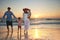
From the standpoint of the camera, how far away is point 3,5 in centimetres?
1138

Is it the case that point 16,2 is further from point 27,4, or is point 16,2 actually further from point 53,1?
point 53,1

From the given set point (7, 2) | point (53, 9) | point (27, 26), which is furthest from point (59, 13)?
point (27, 26)

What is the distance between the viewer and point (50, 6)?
12250 mm

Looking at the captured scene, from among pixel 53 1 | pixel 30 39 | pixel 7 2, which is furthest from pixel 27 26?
pixel 53 1

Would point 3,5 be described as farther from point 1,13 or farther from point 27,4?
point 27,4

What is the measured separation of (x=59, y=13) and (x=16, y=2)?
96.8 inches

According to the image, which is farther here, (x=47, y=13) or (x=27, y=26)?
(x=47, y=13)

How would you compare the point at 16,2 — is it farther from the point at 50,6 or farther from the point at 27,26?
the point at 27,26

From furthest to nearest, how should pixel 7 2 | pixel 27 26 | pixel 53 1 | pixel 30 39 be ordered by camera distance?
pixel 53 1 → pixel 7 2 → pixel 27 26 → pixel 30 39

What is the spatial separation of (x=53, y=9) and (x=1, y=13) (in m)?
2.91

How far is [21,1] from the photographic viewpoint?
11.4 metres

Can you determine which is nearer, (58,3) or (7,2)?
(7,2)

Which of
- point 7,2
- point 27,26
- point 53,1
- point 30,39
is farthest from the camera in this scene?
point 53,1

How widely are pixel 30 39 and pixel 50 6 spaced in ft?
20.6
